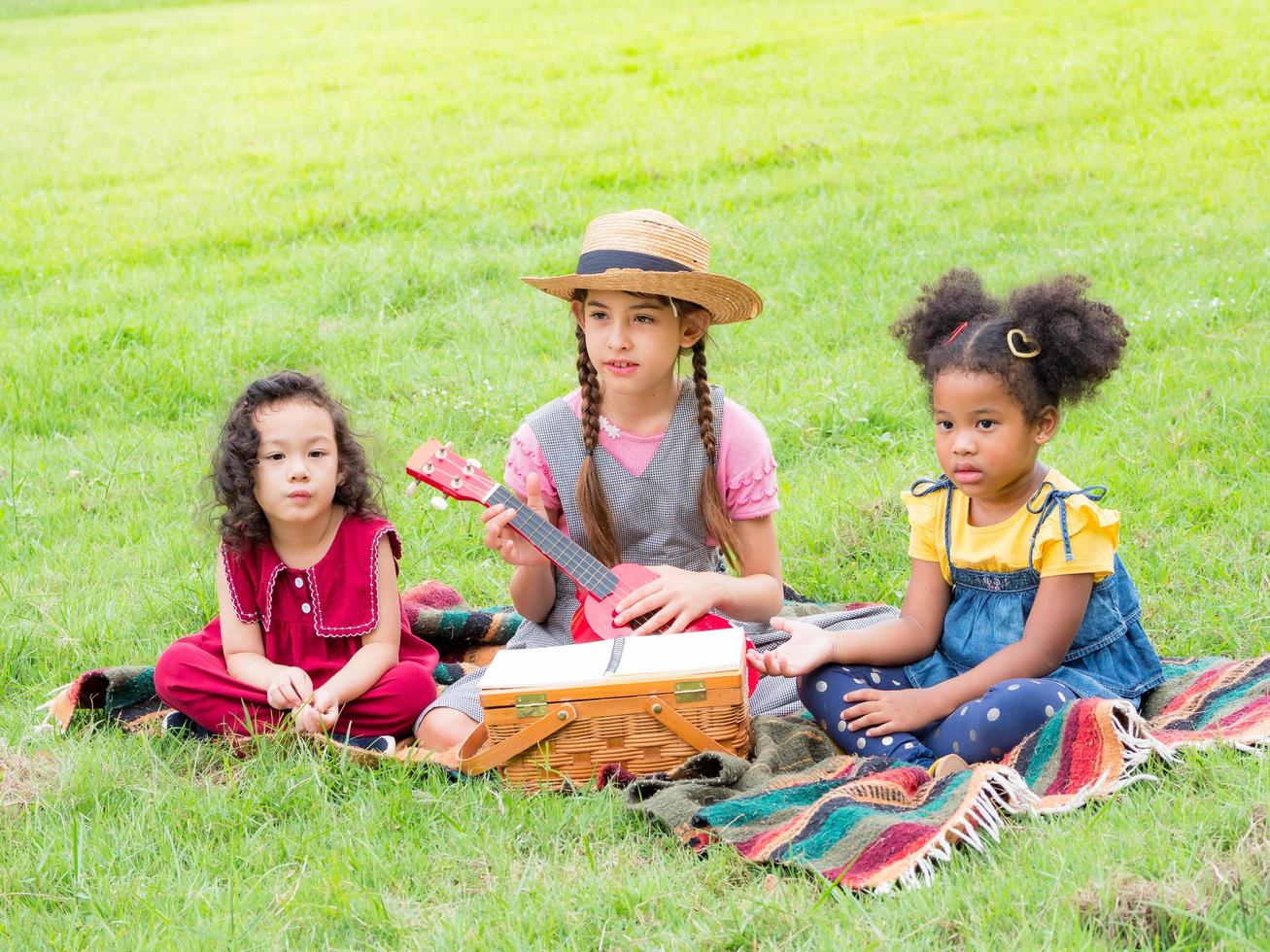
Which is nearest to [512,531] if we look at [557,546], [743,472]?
[557,546]

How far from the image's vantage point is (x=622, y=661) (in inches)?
138

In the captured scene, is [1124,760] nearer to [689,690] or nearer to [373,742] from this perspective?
[689,690]

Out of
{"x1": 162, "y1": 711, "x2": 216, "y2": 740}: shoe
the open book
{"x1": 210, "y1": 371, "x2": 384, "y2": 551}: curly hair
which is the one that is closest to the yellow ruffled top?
the open book

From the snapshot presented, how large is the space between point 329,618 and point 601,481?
0.88 meters

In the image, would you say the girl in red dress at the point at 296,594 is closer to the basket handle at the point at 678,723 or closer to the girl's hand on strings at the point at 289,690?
the girl's hand on strings at the point at 289,690

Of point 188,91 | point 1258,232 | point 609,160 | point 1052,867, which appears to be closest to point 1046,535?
point 1052,867

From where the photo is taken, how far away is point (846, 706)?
11.9 ft

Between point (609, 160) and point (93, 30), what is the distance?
52.5 ft

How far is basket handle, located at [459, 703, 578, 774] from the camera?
135 inches

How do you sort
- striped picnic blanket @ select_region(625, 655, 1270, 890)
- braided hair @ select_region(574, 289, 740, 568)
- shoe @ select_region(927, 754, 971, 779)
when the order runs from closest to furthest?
striped picnic blanket @ select_region(625, 655, 1270, 890) → shoe @ select_region(927, 754, 971, 779) → braided hair @ select_region(574, 289, 740, 568)

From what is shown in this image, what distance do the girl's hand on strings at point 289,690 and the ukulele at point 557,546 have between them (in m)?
0.64

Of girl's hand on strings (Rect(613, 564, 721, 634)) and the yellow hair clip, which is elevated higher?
the yellow hair clip

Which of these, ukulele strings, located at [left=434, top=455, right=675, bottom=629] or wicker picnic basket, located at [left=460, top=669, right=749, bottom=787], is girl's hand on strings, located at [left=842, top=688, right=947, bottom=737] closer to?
wicker picnic basket, located at [left=460, top=669, right=749, bottom=787]

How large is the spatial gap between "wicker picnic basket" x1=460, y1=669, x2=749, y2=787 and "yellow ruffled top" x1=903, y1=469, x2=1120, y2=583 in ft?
2.25
